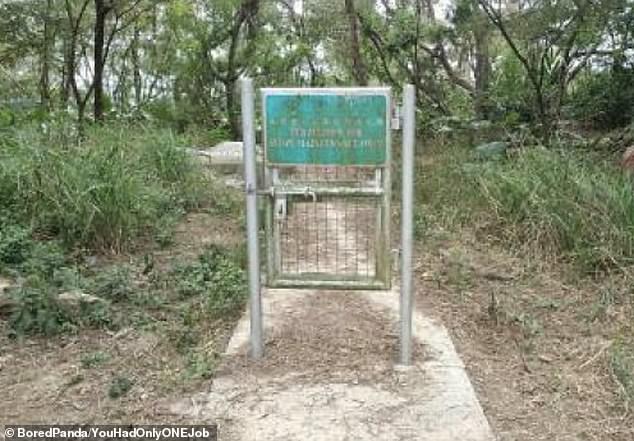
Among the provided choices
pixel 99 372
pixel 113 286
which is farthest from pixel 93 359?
pixel 113 286

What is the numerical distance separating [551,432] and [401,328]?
2.56 ft

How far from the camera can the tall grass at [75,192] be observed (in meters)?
4.88

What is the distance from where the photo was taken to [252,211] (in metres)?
3.23

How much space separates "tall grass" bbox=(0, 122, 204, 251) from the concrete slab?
5.01 ft

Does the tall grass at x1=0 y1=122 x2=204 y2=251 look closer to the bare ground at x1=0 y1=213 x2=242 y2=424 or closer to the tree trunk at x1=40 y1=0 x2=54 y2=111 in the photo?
the bare ground at x1=0 y1=213 x2=242 y2=424

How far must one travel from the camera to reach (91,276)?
14.6 feet

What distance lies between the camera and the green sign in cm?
308

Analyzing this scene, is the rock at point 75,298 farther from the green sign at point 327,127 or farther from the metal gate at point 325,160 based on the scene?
the green sign at point 327,127

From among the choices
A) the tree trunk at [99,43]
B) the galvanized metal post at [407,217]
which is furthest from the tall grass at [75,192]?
the tree trunk at [99,43]

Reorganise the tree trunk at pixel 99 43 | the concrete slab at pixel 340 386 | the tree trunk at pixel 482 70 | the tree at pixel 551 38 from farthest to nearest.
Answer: the tree trunk at pixel 482 70 < the tree trunk at pixel 99 43 < the tree at pixel 551 38 < the concrete slab at pixel 340 386

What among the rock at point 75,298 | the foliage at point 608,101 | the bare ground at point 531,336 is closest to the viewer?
the bare ground at point 531,336

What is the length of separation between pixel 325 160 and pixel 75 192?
237cm

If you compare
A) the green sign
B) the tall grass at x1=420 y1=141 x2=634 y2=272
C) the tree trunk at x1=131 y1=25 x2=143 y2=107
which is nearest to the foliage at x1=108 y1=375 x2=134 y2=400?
the green sign

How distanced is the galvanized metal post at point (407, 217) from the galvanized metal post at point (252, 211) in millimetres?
634
